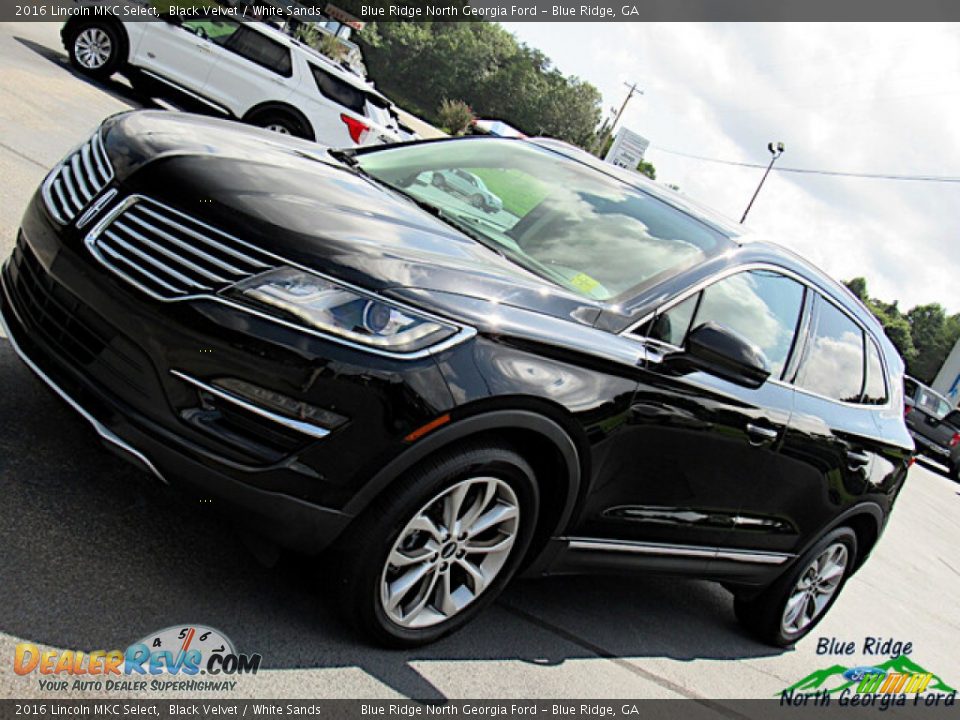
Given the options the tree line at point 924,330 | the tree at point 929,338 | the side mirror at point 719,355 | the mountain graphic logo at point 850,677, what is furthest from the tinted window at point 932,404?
the tree at point 929,338

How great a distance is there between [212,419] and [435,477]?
702 millimetres

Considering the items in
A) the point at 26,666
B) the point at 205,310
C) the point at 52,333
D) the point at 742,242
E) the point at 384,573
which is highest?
the point at 742,242

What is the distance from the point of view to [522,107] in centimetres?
9188

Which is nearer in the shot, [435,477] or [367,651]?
[435,477]

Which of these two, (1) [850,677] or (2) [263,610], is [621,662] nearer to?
(2) [263,610]

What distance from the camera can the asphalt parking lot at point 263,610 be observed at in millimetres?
2846

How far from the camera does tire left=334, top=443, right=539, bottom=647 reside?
289cm

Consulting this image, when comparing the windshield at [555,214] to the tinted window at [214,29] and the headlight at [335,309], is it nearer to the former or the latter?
the headlight at [335,309]

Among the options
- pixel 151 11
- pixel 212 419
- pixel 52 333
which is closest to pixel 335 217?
pixel 212 419

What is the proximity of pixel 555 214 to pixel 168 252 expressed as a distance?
1.77 meters

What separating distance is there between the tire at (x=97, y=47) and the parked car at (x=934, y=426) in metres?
19.7

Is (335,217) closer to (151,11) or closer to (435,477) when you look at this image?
(435,477)

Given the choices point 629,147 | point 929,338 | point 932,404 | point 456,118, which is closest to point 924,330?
point 929,338

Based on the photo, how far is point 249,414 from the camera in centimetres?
271
